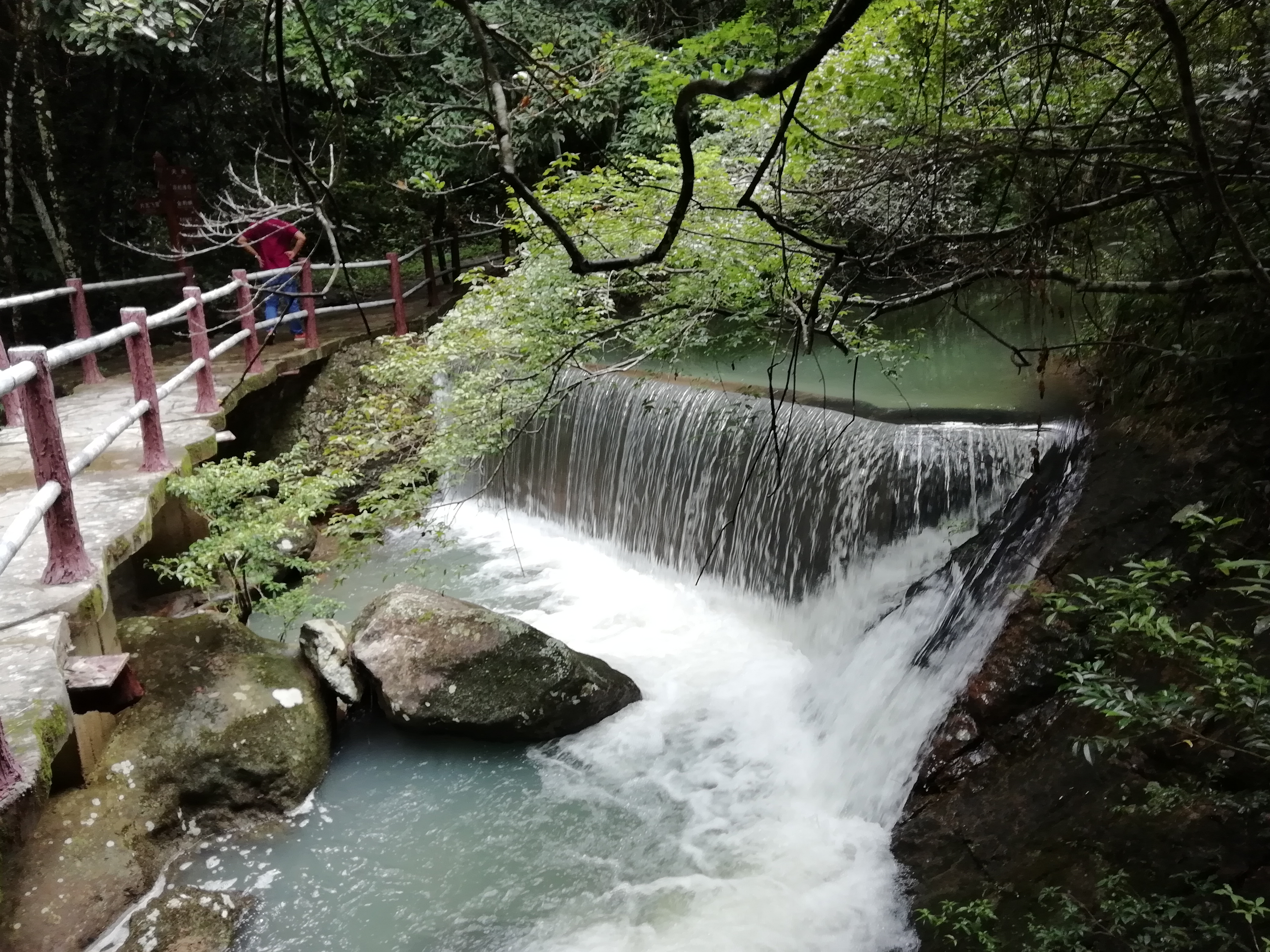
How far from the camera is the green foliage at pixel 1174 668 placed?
2.56 m

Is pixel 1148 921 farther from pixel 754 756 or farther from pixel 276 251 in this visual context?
pixel 276 251

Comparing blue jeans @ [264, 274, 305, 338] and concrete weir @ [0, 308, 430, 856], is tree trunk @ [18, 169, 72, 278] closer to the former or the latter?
blue jeans @ [264, 274, 305, 338]

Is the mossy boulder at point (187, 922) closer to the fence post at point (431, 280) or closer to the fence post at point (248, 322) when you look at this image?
the fence post at point (248, 322)

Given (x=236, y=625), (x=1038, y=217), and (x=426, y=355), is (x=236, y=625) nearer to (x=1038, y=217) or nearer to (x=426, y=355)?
(x=426, y=355)

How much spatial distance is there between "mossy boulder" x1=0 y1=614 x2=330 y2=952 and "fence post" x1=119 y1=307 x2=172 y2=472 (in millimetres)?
933

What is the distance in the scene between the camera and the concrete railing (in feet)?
10.9

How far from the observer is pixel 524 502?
9812mm

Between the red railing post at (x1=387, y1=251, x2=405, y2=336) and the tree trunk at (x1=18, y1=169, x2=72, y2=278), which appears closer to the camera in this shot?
the tree trunk at (x1=18, y1=169, x2=72, y2=278)

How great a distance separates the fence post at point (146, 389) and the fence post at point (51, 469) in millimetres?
1480

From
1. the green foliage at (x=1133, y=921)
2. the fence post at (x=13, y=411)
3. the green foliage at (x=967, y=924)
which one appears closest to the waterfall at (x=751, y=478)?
the green foliage at (x=967, y=924)

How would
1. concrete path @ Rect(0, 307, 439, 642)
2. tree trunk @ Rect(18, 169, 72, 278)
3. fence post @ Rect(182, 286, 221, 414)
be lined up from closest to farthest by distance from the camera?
concrete path @ Rect(0, 307, 439, 642) < fence post @ Rect(182, 286, 221, 414) < tree trunk @ Rect(18, 169, 72, 278)

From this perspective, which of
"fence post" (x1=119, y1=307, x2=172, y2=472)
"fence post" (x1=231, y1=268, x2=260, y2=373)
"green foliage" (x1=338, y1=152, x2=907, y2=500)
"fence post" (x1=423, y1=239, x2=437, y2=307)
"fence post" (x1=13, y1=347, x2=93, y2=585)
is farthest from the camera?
"fence post" (x1=423, y1=239, x2=437, y2=307)

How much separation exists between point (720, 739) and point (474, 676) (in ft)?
5.34

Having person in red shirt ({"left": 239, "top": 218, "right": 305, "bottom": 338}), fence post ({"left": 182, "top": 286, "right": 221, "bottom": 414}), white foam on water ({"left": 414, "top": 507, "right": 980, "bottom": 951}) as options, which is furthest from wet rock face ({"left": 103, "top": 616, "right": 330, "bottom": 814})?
person in red shirt ({"left": 239, "top": 218, "right": 305, "bottom": 338})
